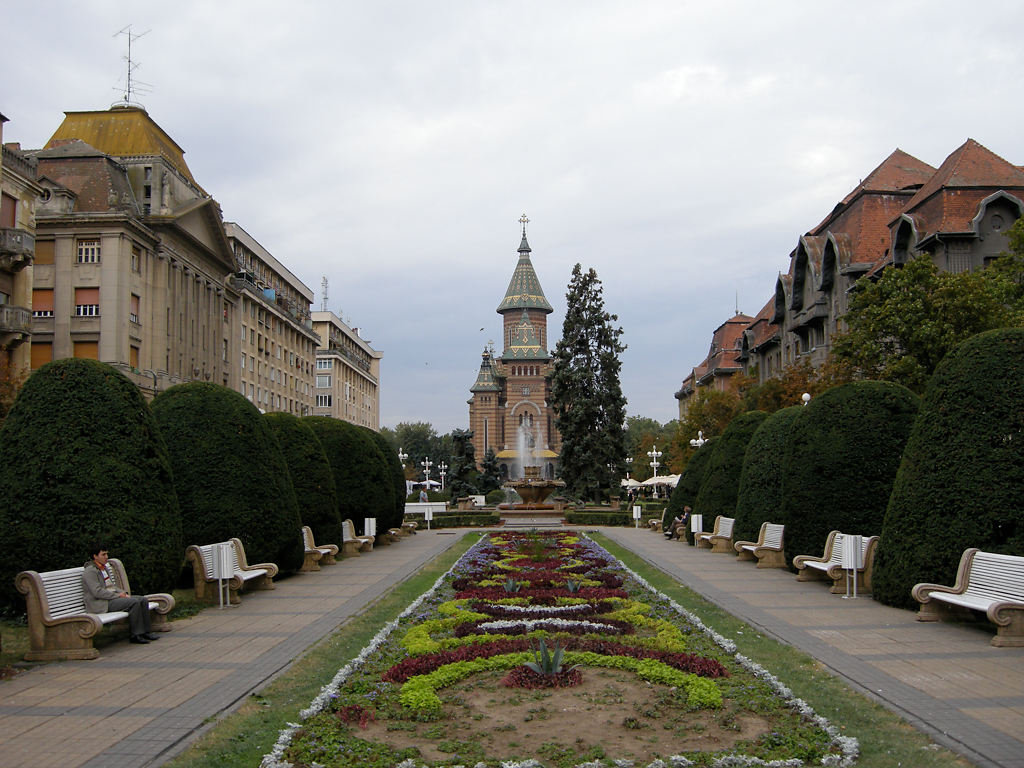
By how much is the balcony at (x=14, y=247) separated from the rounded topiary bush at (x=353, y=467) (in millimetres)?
14796

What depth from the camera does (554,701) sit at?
764 cm

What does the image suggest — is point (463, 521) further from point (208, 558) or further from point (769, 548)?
point (208, 558)

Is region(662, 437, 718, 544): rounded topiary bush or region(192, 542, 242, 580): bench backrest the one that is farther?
region(662, 437, 718, 544): rounded topiary bush

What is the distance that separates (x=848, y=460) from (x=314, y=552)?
10.1 meters

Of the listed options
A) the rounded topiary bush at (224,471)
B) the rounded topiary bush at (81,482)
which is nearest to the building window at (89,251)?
the rounded topiary bush at (224,471)

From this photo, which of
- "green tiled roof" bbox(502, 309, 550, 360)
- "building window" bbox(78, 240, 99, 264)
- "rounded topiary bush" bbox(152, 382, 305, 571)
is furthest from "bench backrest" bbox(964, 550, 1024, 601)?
"green tiled roof" bbox(502, 309, 550, 360)

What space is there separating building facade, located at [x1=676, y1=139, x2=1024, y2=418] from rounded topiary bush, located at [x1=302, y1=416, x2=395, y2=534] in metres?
16.8

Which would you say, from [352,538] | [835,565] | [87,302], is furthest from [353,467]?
[87,302]

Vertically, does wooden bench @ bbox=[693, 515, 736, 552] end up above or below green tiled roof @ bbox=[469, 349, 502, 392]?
below

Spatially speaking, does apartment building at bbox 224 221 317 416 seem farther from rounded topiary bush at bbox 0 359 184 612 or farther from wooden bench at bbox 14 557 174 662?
wooden bench at bbox 14 557 174 662

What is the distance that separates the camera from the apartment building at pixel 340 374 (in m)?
90.2

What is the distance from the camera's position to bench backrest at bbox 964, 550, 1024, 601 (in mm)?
9988

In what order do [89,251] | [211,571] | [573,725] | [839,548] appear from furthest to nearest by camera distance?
1. [89,251]
2. [839,548]
3. [211,571]
4. [573,725]

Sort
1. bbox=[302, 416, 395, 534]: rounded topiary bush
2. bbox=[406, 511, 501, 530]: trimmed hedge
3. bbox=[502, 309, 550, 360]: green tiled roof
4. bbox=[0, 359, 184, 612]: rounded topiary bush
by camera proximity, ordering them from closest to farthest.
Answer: bbox=[0, 359, 184, 612]: rounded topiary bush → bbox=[302, 416, 395, 534]: rounded topiary bush → bbox=[406, 511, 501, 530]: trimmed hedge → bbox=[502, 309, 550, 360]: green tiled roof
